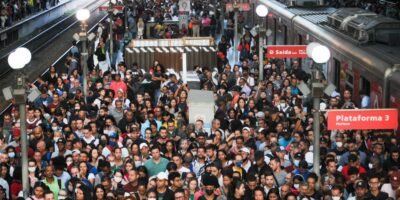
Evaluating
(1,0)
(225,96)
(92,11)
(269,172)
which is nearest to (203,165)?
(269,172)

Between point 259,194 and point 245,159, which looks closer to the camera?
→ point 259,194

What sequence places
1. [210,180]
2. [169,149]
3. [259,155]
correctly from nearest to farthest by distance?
[210,180], [259,155], [169,149]

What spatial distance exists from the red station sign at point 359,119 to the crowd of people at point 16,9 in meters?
32.5

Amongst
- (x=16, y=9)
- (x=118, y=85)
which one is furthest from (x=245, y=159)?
(x=16, y=9)

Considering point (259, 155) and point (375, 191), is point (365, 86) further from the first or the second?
point (375, 191)

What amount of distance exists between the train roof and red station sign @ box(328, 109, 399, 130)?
2422 millimetres

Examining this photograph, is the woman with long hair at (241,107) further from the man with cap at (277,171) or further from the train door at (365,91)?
the man with cap at (277,171)

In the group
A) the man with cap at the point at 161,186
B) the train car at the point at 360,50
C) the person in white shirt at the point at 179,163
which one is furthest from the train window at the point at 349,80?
the man with cap at the point at 161,186

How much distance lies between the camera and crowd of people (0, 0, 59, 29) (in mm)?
43500

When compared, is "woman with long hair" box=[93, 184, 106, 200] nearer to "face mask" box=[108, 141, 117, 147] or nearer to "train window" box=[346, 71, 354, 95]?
"face mask" box=[108, 141, 117, 147]

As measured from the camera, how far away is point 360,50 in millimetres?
18453

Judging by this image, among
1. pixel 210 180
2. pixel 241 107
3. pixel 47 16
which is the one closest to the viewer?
pixel 210 180

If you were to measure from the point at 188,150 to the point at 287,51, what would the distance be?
7.05m

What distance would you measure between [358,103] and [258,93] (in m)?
2.30
